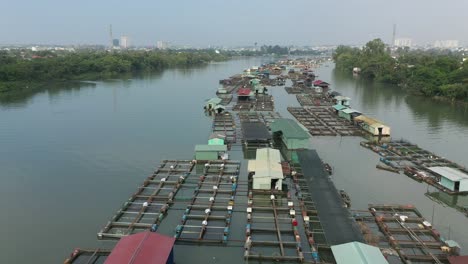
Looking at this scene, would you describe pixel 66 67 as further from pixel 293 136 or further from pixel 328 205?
pixel 328 205

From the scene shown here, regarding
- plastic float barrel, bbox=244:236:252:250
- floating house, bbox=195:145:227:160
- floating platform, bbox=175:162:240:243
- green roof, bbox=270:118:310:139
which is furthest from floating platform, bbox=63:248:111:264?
green roof, bbox=270:118:310:139

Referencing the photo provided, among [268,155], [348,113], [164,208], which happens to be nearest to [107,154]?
[164,208]

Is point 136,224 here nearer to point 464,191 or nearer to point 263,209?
point 263,209

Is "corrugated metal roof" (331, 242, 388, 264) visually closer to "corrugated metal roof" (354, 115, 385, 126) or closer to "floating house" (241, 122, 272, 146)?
"floating house" (241, 122, 272, 146)

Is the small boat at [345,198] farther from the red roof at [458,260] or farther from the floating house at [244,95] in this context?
the floating house at [244,95]

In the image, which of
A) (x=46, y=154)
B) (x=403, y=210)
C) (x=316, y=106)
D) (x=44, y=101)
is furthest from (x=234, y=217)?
(x=44, y=101)
